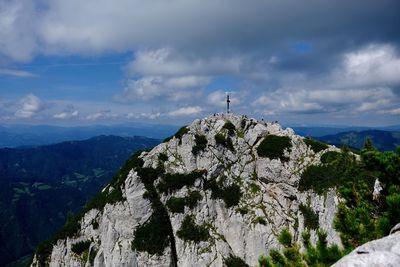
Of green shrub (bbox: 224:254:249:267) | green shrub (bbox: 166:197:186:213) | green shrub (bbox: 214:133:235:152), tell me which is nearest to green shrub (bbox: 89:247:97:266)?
green shrub (bbox: 166:197:186:213)

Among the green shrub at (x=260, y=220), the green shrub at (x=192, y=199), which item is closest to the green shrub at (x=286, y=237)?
the green shrub at (x=260, y=220)

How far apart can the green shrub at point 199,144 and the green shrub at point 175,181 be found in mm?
6457

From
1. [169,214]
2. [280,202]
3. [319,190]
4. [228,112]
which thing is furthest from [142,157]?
[319,190]

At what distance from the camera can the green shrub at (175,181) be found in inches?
3642

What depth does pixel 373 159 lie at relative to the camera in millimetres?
23422

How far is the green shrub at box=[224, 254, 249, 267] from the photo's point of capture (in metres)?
82.6

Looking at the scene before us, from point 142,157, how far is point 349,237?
3338 inches

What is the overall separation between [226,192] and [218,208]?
4669 mm

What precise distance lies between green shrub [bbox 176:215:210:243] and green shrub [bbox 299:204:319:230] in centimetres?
2308

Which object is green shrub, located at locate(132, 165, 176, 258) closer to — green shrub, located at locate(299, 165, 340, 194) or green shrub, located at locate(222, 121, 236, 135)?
green shrub, located at locate(222, 121, 236, 135)

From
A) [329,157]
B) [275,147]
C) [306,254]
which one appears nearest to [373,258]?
[306,254]

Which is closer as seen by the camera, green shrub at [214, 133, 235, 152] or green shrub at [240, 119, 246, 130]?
green shrub at [214, 133, 235, 152]

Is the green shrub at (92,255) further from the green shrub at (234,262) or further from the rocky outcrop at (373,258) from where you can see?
the rocky outcrop at (373,258)

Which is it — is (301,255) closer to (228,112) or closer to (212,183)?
(212,183)
